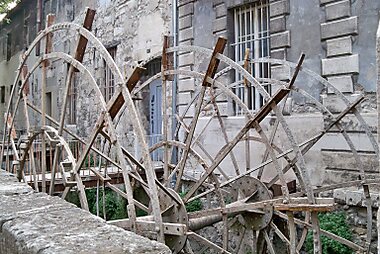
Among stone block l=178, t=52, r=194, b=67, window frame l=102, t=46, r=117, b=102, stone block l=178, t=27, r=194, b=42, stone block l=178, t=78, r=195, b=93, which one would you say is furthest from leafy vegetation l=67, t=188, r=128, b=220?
stone block l=178, t=27, r=194, b=42

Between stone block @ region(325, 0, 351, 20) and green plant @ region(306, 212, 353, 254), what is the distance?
2.74 metres

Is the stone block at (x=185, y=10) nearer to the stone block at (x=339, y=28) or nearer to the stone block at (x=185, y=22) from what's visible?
the stone block at (x=185, y=22)

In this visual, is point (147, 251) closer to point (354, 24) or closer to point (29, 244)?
point (29, 244)

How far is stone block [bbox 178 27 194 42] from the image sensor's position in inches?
345

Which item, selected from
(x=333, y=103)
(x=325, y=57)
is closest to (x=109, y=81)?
(x=325, y=57)

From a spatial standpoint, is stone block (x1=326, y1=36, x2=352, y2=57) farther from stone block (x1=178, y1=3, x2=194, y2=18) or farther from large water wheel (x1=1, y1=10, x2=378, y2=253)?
stone block (x1=178, y1=3, x2=194, y2=18)

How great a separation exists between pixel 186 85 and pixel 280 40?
2.43 meters

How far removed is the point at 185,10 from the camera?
8.92 meters

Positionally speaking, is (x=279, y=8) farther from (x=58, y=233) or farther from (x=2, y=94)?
(x=2, y=94)

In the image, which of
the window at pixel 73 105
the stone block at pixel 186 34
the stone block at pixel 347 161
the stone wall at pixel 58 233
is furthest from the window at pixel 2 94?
the stone wall at pixel 58 233

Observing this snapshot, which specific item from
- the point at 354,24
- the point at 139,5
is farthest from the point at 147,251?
the point at 139,5

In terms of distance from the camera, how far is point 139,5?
1034 cm

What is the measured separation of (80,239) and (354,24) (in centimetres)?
527

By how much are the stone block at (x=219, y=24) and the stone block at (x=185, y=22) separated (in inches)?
26.8
